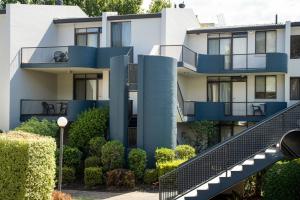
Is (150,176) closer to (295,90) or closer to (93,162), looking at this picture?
(93,162)

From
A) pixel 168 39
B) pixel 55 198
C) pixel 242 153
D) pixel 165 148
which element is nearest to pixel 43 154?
pixel 55 198

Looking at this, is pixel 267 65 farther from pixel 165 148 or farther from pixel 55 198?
pixel 55 198

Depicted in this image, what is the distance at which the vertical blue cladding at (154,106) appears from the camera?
24.1 metres

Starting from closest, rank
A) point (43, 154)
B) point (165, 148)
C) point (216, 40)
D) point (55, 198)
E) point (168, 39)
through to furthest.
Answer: point (43, 154) < point (55, 198) < point (165, 148) < point (168, 39) < point (216, 40)

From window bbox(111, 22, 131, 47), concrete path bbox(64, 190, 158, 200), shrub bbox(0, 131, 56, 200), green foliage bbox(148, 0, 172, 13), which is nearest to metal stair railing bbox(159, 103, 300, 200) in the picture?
concrete path bbox(64, 190, 158, 200)

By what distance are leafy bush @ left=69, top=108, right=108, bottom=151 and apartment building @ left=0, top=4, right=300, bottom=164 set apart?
1.60 m

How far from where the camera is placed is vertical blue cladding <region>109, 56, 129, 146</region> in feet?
80.7

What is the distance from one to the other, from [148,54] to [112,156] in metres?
7.45

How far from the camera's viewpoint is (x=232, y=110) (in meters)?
30.5

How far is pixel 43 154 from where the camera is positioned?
15.0 m

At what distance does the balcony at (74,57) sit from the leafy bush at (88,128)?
389cm

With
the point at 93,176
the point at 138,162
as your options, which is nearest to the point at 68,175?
the point at 93,176

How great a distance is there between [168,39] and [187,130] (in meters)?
5.45

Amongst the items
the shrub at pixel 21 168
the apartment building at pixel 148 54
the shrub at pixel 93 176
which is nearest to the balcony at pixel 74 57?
the apartment building at pixel 148 54
